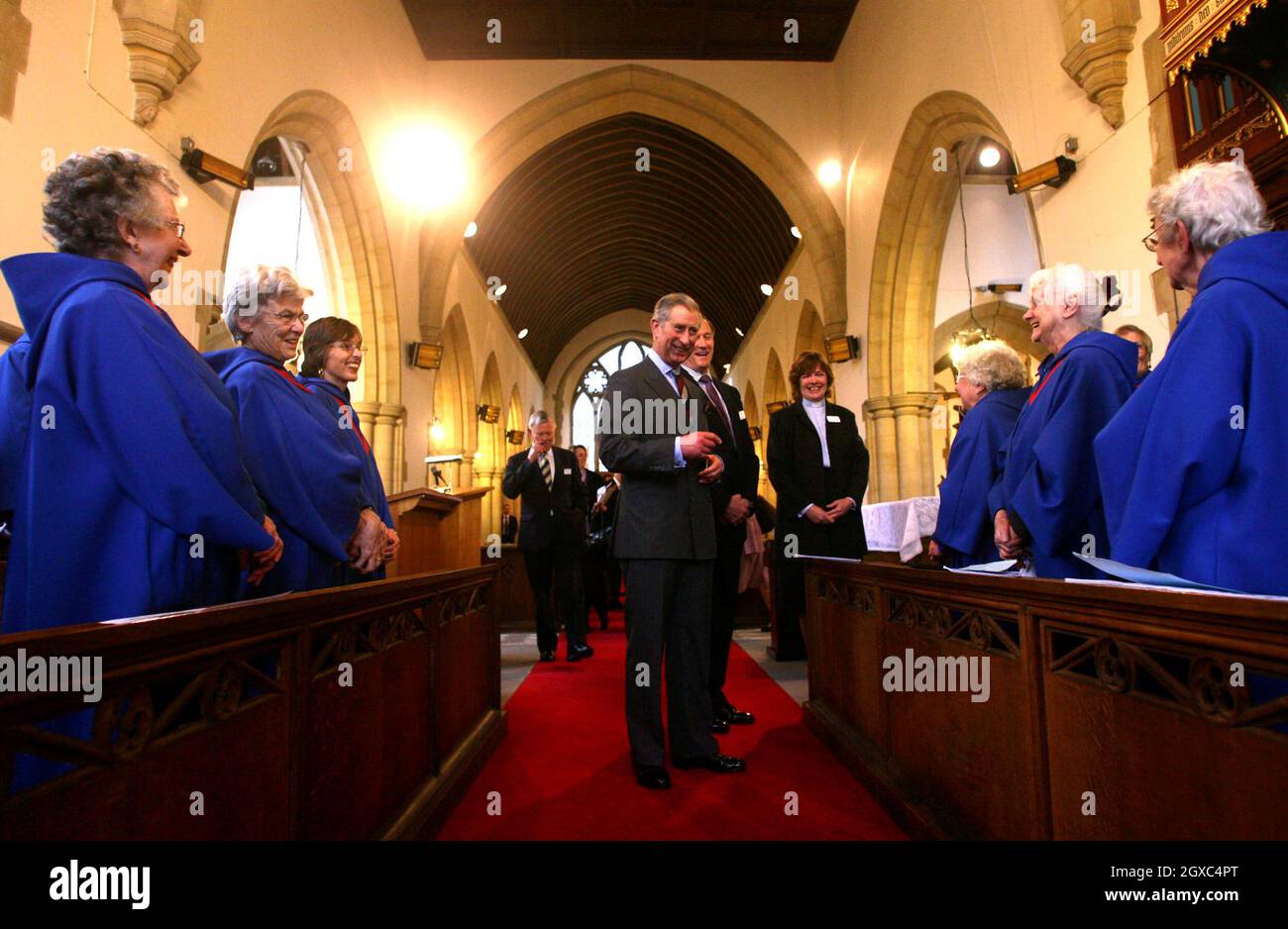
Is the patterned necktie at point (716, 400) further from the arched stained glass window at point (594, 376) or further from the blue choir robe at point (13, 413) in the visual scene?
the arched stained glass window at point (594, 376)

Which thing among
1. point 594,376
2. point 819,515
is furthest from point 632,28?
point 594,376

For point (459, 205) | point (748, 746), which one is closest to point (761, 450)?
point (459, 205)

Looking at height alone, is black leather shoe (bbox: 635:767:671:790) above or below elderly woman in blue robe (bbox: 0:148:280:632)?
below

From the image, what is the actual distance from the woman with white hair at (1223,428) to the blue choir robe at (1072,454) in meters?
0.46

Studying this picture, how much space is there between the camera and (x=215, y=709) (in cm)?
114

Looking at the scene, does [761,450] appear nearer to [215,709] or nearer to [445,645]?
[445,645]

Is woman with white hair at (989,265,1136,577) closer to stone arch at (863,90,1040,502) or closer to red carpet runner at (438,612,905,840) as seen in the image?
red carpet runner at (438,612,905,840)

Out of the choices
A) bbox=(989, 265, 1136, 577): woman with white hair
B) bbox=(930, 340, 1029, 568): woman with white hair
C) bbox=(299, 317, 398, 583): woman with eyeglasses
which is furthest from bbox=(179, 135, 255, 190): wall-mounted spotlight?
bbox=(989, 265, 1136, 577): woman with white hair

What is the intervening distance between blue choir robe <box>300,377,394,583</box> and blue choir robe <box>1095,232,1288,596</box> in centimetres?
197

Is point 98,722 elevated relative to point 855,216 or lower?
lower

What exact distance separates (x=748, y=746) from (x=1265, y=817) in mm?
1988

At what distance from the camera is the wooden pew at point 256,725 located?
33.5 inches

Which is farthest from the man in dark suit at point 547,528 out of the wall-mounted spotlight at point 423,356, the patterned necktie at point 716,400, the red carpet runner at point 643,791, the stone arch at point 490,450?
the stone arch at point 490,450

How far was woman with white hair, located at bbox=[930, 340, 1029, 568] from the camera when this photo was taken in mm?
2518
